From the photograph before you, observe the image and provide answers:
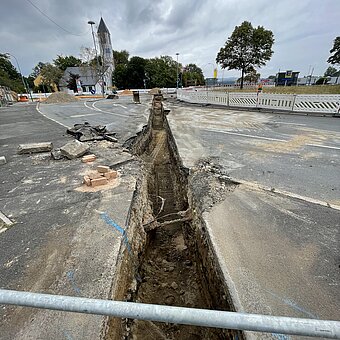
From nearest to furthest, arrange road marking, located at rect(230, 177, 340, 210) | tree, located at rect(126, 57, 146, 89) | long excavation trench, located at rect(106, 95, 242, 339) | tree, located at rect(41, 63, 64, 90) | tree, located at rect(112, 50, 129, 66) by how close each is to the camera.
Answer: long excavation trench, located at rect(106, 95, 242, 339), road marking, located at rect(230, 177, 340, 210), tree, located at rect(41, 63, 64, 90), tree, located at rect(126, 57, 146, 89), tree, located at rect(112, 50, 129, 66)

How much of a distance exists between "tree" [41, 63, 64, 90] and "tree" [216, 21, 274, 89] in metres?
42.7

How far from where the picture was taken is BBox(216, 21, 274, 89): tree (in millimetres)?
24325

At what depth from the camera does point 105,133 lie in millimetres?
7965

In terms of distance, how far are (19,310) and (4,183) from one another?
11.4 ft

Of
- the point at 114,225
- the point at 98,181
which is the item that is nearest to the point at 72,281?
the point at 114,225

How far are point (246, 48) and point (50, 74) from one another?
4613 centimetres

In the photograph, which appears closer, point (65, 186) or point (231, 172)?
point (65, 186)

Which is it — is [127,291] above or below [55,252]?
below

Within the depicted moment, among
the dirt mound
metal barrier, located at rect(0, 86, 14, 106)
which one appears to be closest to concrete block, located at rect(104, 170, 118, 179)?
the dirt mound

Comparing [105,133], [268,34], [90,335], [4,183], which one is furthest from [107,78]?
[90,335]

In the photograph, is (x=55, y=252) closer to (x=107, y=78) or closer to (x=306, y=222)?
(x=306, y=222)

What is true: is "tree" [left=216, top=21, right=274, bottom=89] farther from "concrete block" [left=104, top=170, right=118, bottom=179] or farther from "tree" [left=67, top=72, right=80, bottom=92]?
"tree" [left=67, top=72, right=80, bottom=92]

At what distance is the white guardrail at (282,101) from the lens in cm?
1060

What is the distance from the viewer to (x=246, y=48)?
2522 cm
